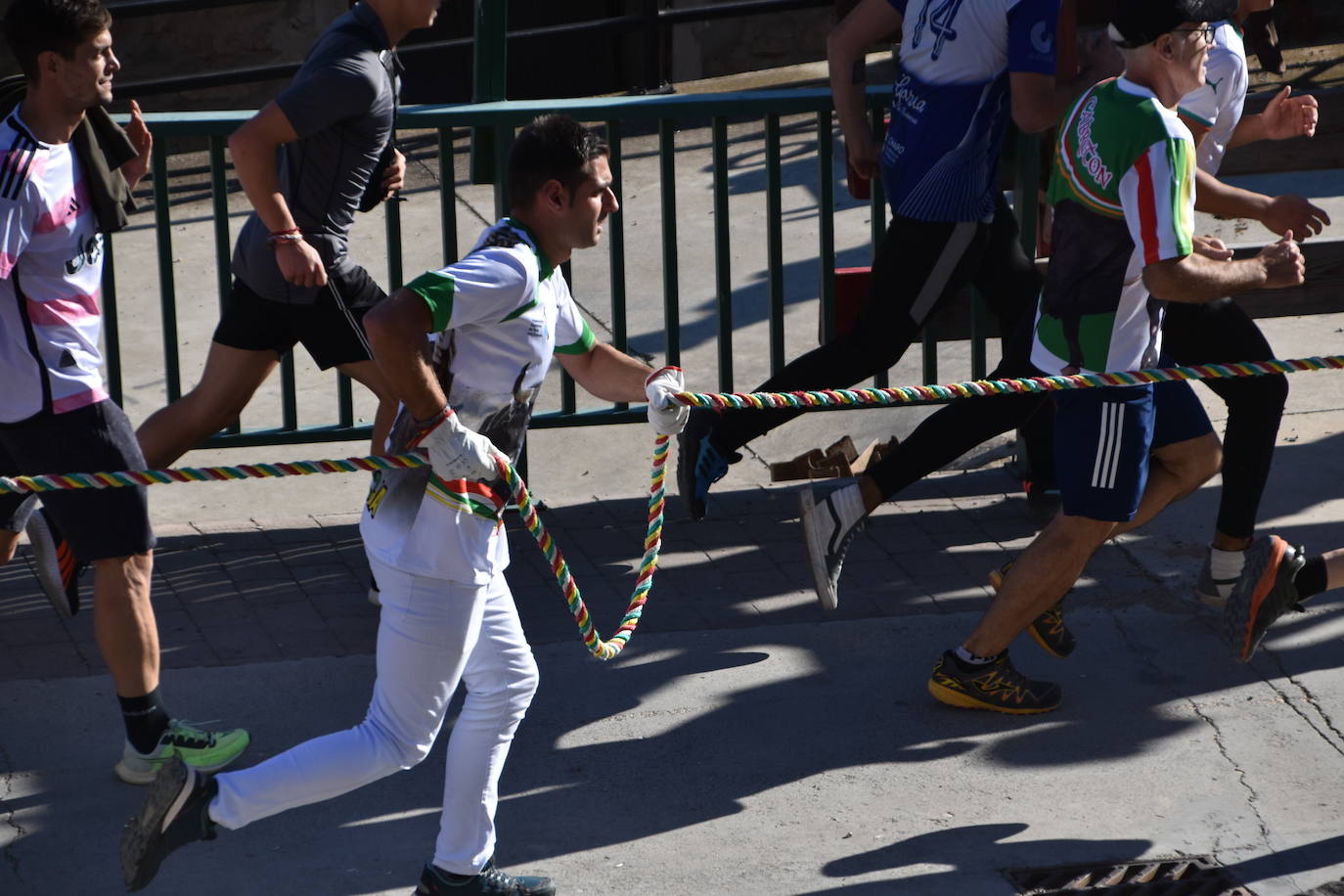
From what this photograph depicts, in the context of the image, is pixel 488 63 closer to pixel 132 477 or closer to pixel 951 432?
pixel 951 432

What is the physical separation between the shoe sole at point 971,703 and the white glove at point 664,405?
1.28m

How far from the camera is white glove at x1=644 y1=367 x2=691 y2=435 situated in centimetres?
383

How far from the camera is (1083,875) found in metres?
3.97

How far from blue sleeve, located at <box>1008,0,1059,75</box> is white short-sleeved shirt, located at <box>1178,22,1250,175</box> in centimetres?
46

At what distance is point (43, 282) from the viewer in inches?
163

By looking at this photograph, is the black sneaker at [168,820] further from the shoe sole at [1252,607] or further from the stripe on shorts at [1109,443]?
the shoe sole at [1252,607]

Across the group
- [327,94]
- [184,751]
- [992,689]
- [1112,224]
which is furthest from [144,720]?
[1112,224]

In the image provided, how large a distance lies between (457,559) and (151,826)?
2.65ft

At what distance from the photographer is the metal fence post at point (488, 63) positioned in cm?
580

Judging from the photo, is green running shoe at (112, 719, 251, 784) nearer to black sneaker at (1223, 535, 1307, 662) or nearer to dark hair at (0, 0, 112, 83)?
dark hair at (0, 0, 112, 83)

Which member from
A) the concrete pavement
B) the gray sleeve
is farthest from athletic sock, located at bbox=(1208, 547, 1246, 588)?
the gray sleeve

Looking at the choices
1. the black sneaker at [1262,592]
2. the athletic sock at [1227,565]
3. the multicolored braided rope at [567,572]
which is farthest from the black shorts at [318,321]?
the athletic sock at [1227,565]

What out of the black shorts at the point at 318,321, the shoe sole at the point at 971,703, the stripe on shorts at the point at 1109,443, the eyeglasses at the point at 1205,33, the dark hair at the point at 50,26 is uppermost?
the dark hair at the point at 50,26

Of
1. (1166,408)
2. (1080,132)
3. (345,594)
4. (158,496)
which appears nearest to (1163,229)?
(1080,132)
